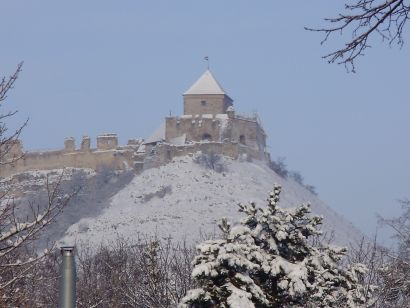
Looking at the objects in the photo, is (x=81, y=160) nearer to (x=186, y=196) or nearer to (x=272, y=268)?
(x=186, y=196)

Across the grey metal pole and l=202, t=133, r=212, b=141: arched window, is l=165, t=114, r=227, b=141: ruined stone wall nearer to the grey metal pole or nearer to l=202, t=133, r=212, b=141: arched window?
l=202, t=133, r=212, b=141: arched window

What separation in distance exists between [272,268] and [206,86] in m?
76.2

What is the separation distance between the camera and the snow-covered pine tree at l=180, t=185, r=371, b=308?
1232 cm

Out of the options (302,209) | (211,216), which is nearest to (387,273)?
(302,209)

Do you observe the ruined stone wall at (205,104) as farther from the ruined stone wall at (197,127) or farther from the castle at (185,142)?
the ruined stone wall at (197,127)

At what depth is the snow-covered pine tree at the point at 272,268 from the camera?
12320mm

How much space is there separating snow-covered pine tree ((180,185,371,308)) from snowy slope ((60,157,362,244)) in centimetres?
6530

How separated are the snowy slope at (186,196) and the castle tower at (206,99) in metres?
5.28

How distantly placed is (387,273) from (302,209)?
156 inches

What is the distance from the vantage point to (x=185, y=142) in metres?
83.9

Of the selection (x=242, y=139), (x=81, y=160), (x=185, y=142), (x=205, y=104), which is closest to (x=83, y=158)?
(x=81, y=160)

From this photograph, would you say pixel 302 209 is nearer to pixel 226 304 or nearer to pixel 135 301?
pixel 226 304

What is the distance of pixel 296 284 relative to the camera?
12.6 m

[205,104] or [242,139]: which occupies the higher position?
[205,104]
